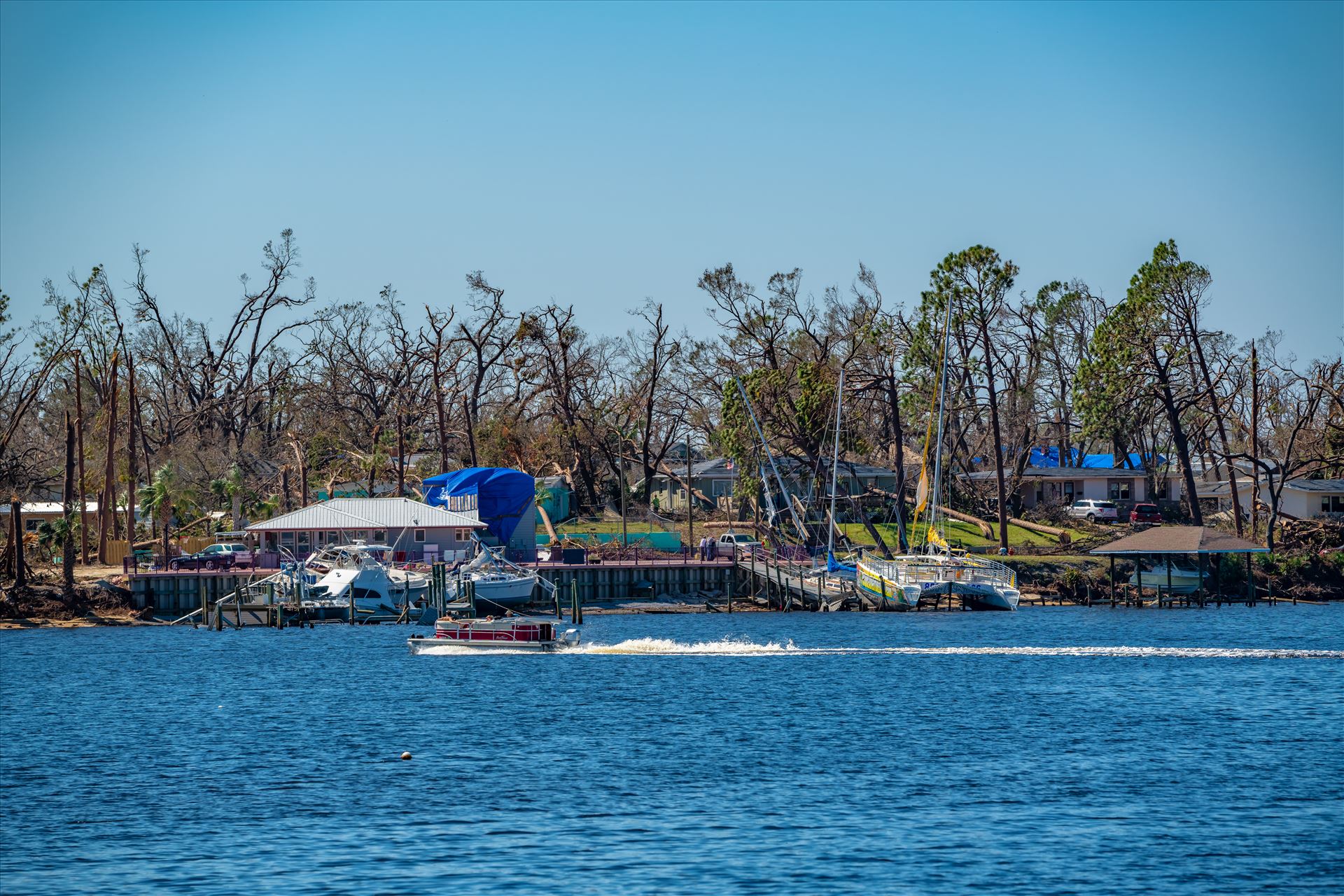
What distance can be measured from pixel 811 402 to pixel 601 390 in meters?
31.1

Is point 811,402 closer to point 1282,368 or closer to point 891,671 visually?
point 1282,368

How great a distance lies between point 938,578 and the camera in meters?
86.9

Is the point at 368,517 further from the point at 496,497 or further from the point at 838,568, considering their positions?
the point at 838,568

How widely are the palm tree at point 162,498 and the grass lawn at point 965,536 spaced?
156 ft

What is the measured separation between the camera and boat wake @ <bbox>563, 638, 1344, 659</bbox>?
6706 centimetres

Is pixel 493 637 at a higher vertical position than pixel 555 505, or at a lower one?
lower

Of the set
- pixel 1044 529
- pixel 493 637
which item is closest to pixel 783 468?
pixel 1044 529

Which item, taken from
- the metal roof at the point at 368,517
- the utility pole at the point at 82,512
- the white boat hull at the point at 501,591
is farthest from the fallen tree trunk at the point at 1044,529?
the utility pole at the point at 82,512

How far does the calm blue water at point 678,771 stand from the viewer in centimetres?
3042

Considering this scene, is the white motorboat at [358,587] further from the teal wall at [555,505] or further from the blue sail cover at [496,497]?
the teal wall at [555,505]

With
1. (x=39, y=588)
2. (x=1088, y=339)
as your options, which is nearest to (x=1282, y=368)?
(x=1088, y=339)

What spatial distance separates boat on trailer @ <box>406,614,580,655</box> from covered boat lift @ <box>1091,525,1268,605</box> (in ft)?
132

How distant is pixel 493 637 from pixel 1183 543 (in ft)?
150

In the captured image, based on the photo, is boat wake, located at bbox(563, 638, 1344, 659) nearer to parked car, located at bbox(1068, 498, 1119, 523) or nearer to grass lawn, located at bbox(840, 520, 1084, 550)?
grass lawn, located at bbox(840, 520, 1084, 550)
